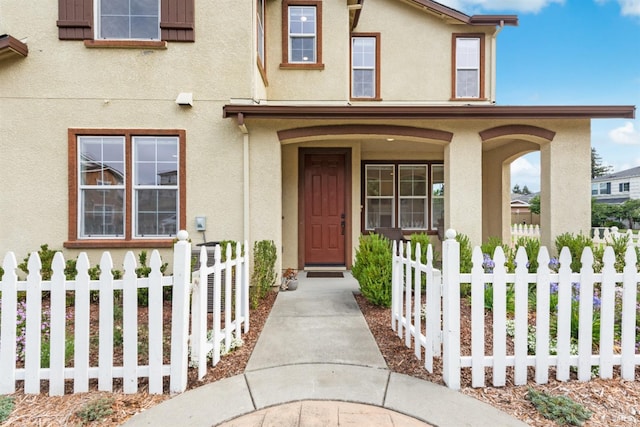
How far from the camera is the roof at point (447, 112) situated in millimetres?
5500

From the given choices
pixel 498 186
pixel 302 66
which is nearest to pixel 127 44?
pixel 302 66

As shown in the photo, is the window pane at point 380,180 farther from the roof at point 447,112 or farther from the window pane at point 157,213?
the window pane at point 157,213

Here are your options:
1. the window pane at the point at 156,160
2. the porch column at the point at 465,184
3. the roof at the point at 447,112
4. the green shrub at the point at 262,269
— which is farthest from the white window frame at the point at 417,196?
the window pane at the point at 156,160

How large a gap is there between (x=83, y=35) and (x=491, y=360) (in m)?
7.51

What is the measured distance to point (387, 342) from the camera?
11.2 feet

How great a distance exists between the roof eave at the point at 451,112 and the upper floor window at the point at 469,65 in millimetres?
2636

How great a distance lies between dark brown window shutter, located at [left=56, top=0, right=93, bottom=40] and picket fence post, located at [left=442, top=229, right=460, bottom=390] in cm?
677

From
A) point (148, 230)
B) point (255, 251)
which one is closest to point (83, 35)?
point (148, 230)

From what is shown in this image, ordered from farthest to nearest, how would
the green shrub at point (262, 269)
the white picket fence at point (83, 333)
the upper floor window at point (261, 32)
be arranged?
the upper floor window at point (261, 32)
the green shrub at point (262, 269)
the white picket fence at point (83, 333)

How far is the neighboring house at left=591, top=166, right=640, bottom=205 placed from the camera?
2970 cm

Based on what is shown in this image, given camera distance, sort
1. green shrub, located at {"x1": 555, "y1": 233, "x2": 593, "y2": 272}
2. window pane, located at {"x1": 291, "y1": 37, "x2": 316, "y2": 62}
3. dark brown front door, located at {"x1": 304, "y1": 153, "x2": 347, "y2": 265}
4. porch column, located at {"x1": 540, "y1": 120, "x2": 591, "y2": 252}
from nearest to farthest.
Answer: green shrub, located at {"x1": 555, "y1": 233, "x2": 593, "y2": 272} < porch column, located at {"x1": 540, "y1": 120, "x2": 591, "y2": 252} < window pane, located at {"x1": 291, "y1": 37, "x2": 316, "y2": 62} < dark brown front door, located at {"x1": 304, "y1": 153, "x2": 347, "y2": 265}

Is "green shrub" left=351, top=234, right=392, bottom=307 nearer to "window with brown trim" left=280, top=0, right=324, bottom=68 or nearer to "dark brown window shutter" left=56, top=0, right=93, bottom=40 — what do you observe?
"window with brown trim" left=280, top=0, right=324, bottom=68

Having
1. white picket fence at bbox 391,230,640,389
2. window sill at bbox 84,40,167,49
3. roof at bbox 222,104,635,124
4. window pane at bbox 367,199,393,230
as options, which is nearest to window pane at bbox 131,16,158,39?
window sill at bbox 84,40,167,49

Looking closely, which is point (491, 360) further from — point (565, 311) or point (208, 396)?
point (208, 396)
